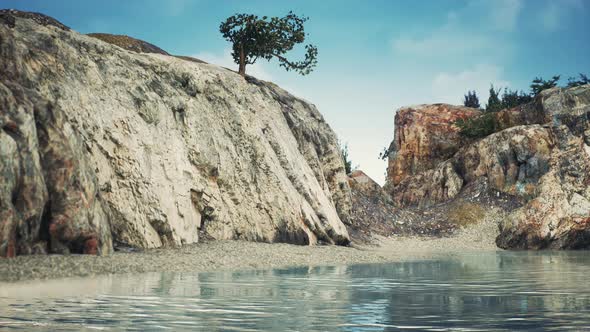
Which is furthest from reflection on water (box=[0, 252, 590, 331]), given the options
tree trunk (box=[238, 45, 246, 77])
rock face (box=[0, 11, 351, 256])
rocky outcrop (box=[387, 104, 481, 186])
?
rocky outcrop (box=[387, 104, 481, 186])

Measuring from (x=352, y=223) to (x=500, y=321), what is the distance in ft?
117

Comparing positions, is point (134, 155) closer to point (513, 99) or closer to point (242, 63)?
point (242, 63)

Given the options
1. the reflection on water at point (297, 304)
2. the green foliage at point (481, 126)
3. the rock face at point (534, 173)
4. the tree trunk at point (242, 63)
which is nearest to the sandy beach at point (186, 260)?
the reflection on water at point (297, 304)

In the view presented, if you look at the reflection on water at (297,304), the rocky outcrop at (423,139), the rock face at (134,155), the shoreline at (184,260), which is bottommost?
the reflection on water at (297,304)

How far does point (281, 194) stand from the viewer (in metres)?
31.6

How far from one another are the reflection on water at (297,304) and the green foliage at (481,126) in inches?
1921

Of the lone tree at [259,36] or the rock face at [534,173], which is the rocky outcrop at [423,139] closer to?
the rock face at [534,173]

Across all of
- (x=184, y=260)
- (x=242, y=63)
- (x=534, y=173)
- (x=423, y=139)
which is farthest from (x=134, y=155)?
(x=423, y=139)

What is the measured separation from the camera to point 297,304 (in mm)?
9797

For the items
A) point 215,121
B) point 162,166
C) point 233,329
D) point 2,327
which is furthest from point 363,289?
point 215,121

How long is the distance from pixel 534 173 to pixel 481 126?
1102 cm

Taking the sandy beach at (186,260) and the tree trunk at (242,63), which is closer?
the sandy beach at (186,260)

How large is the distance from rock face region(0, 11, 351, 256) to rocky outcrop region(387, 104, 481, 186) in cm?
3057

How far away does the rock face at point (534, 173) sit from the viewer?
1576 inches
